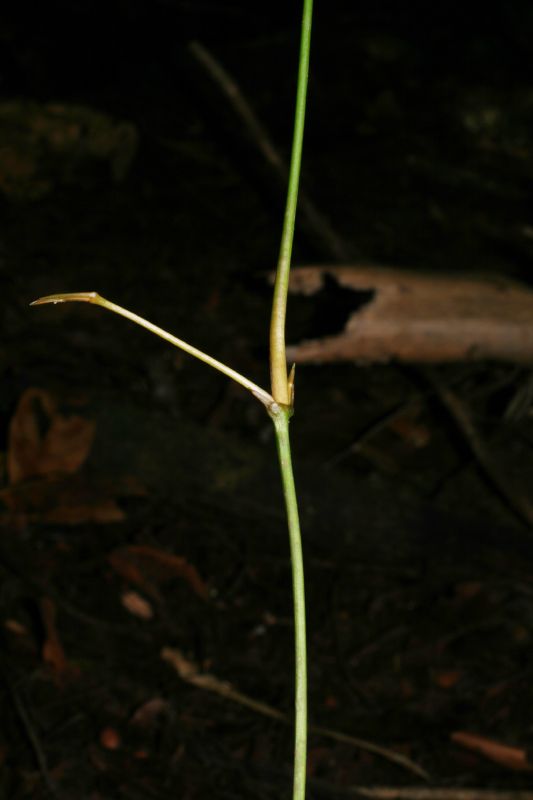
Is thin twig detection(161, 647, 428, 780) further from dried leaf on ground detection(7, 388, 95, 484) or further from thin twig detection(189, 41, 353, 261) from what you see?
thin twig detection(189, 41, 353, 261)

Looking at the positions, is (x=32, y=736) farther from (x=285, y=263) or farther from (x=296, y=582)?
(x=285, y=263)

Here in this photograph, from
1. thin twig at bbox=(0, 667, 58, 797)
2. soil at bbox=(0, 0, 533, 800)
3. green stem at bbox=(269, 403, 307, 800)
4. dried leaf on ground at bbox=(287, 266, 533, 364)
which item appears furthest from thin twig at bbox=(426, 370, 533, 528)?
green stem at bbox=(269, 403, 307, 800)

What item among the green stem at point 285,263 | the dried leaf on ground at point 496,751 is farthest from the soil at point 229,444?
the green stem at point 285,263

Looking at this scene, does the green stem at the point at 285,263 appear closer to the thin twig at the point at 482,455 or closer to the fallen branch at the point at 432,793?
the fallen branch at the point at 432,793

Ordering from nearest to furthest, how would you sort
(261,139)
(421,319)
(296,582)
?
(296,582) → (421,319) → (261,139)

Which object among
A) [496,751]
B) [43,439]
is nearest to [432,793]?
[496,751]
